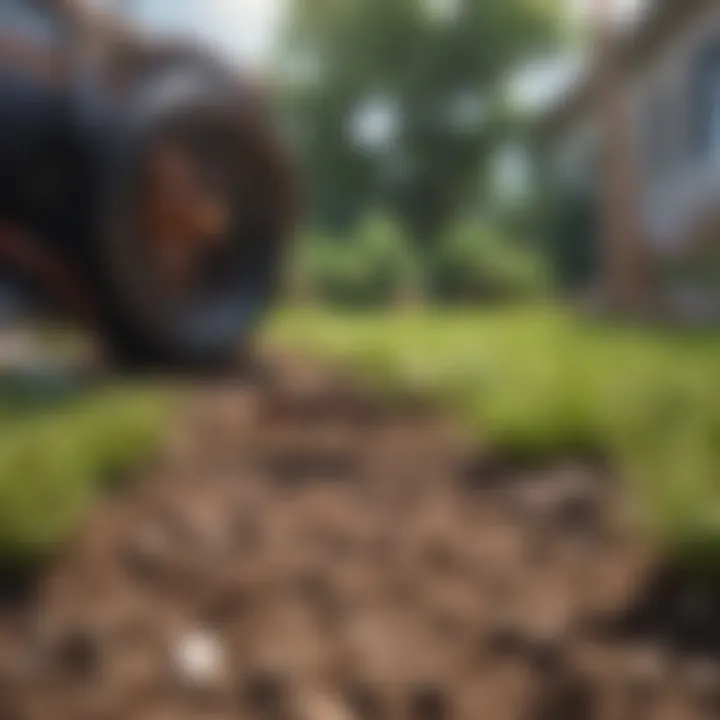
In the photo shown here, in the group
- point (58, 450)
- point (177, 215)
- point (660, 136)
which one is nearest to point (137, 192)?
point (177, 215)

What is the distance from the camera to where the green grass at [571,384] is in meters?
0.35

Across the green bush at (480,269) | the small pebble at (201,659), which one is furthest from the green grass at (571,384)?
the small pebble at (201,659)

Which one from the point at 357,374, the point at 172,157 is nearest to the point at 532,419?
the point at 357,374

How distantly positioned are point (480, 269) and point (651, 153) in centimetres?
7

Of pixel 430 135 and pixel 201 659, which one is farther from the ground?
pixel 430 135

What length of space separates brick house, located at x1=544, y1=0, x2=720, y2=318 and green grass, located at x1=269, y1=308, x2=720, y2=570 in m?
0.02

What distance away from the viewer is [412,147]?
1.17 ft

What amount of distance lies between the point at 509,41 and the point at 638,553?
0.61ft

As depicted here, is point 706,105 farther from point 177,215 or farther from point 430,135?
point 177,215

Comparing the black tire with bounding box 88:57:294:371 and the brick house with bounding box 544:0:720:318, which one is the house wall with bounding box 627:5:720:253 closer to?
the brick house with bounding box 544:0:720:318

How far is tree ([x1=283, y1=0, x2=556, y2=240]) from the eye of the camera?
35 centimetres

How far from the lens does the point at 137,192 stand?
0.45 m

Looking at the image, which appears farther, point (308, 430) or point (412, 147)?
point (308, 430)

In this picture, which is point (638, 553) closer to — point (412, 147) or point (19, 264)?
point (412, 147)
